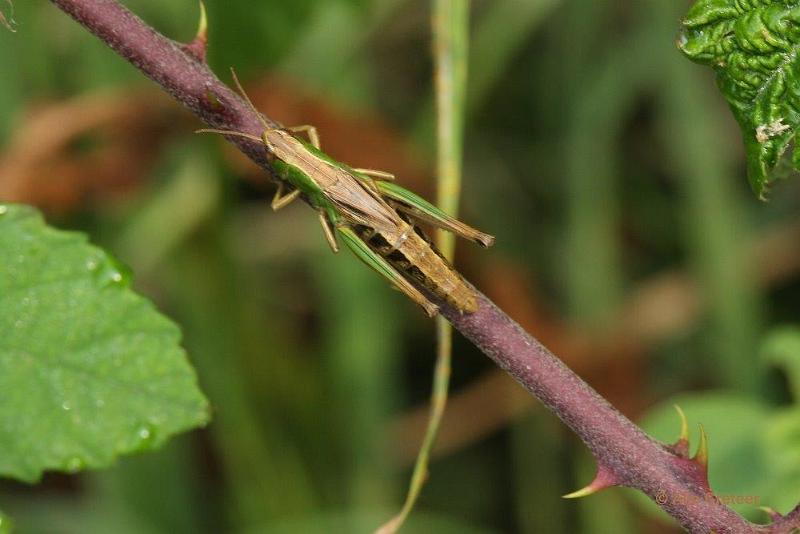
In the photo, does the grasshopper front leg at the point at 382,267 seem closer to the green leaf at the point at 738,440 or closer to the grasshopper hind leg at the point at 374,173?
the grasshopper hind leg at the point at 374,173

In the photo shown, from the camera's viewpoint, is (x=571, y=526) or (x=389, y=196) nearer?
(x=389, y=196)

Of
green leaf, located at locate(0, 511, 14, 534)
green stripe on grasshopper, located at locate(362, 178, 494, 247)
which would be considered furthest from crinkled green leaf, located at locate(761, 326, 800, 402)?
green leaf, located at locate(0, 511, 14, 534)

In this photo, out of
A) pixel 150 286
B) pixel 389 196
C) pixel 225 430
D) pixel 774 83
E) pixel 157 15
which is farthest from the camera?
pixel 150 286

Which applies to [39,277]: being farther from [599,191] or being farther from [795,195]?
[795,195]

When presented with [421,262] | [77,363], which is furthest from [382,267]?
[77,363]

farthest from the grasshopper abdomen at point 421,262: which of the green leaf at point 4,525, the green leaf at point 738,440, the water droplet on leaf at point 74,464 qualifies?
the green leaf at point 738,440

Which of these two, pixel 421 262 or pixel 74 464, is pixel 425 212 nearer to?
pixel 421 262

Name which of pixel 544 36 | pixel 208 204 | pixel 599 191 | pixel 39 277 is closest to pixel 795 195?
pixel 599 191
